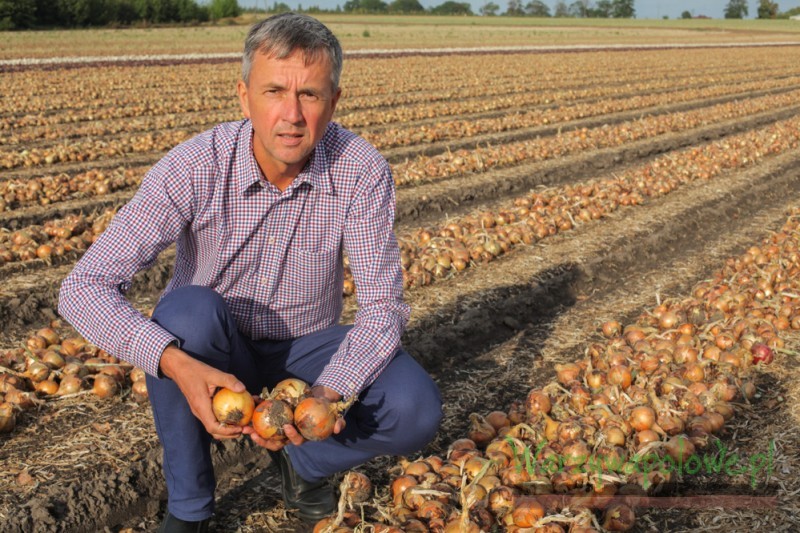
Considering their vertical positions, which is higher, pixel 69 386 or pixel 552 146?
pixel 552 146

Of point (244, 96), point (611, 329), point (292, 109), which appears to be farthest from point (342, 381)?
point (611, 329)

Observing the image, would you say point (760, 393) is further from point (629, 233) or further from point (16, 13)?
point (16, 13)

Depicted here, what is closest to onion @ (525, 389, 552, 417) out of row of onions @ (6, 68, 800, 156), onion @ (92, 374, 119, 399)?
onion @ (92, 374, 119, 399)

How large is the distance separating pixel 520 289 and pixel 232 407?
3573mm

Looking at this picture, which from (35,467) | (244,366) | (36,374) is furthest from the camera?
(36,374)

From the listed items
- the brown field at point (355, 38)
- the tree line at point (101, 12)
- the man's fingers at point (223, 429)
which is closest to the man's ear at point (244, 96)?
the man's fingers at point (223, 429)

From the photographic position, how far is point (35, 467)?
3.08 meters

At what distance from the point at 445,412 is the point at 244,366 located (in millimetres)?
1412

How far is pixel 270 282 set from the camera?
270 cm

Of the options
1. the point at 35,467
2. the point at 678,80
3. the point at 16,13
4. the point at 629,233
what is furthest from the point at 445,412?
the point at 16,13

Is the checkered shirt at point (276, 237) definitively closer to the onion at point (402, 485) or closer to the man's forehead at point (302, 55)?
the man's forehead at point (302, 55)

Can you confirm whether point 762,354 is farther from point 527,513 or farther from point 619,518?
point 527,513

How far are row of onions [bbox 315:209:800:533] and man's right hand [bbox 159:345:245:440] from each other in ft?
1.87

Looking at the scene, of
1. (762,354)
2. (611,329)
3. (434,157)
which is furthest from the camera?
(434,157)
